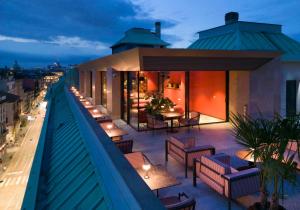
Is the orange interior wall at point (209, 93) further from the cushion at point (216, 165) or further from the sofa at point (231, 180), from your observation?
the sofa at point (231, 180)

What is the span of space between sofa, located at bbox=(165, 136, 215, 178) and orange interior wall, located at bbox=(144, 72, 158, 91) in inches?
591

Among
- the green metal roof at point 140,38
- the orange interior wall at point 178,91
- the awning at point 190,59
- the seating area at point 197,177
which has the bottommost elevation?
the seating area at point 197,177

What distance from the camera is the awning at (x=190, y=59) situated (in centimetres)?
1030

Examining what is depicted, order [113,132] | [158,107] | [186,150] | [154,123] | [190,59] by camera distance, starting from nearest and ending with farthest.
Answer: [186,150], [113,132], [190,59], [154,123], [158,107]

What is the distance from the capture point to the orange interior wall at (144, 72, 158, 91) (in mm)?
22706

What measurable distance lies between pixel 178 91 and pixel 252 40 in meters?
6.07

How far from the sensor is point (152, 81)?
75.2ft

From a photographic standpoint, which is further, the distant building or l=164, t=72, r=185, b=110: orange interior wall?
the distant building

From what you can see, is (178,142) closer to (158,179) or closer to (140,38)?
(158,179)

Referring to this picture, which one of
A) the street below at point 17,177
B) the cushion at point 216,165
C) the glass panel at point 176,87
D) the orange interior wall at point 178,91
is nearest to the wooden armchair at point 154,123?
the glass panel at point 176,87

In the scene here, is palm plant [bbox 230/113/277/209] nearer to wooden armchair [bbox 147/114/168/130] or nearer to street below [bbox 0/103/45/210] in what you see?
wooden armchair [bbox 147/114/168/130]

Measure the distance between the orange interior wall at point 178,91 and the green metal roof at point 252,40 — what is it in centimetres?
317

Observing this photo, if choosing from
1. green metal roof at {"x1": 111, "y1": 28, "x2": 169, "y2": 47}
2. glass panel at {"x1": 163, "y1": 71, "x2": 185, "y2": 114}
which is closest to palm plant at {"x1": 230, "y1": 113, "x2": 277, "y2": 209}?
glass panel at {"x1": 163, "y1": 71, "x2": 185, "y2": 114}

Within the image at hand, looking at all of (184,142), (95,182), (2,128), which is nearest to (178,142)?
(184,142)
